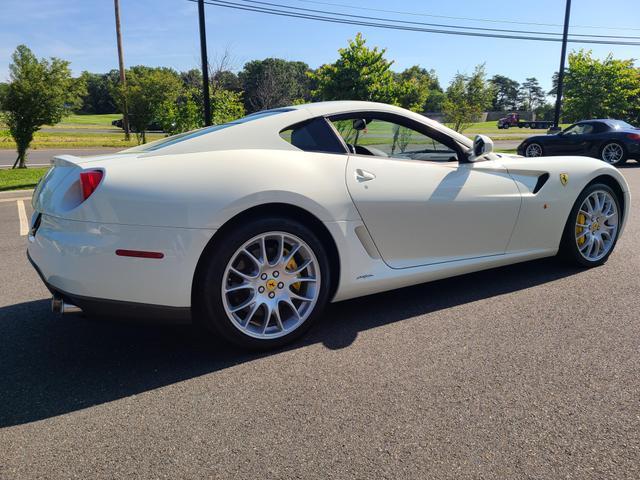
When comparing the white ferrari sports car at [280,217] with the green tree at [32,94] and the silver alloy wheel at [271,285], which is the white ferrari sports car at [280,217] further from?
the green tree at [32,94]

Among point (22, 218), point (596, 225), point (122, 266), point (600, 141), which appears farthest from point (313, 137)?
point (600, 141)

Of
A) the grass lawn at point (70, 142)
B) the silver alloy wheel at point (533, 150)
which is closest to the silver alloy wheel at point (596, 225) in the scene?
the silver alloy wheel at point (533, 150)

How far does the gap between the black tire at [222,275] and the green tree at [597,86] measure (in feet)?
95.4

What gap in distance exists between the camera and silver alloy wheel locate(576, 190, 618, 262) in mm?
4367

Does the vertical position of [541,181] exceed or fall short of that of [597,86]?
it falls short

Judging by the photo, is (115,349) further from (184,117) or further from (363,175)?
(184,117)

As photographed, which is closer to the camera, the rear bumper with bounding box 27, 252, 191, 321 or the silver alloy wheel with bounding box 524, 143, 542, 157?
the rear bumper with bounding box 27, 252, 191, 321

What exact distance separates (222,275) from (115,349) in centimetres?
85

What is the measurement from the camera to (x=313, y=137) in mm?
3219

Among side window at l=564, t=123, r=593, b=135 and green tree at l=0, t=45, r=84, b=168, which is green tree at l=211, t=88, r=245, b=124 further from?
side window at l=564, t=123, r=593, b=135

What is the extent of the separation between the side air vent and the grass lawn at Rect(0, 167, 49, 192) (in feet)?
33.4

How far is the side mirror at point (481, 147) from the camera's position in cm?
362

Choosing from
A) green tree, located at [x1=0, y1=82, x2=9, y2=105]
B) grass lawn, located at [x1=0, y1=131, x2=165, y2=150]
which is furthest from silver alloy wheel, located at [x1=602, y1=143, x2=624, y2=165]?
grass lawn, located at [x1=0, y1=131, x2=165, y2=150]

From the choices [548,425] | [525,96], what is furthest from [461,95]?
[525,96]
